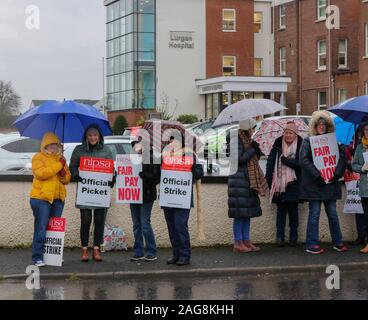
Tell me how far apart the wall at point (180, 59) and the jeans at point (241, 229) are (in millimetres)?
44359

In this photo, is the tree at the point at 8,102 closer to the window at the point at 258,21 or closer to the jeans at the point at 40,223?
the window at the point at 258,21

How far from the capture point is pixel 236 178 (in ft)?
34.7

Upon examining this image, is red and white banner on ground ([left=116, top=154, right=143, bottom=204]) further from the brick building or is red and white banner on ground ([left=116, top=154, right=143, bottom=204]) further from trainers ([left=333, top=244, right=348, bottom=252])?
the brick building

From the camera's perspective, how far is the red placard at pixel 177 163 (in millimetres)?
9852

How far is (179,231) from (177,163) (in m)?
0.95

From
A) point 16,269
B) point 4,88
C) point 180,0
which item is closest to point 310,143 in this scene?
point 16,269

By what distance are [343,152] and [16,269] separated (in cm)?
511

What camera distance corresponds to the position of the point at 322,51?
4641 centimetres

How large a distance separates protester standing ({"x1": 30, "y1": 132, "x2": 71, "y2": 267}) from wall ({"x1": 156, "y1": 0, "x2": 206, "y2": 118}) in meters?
45.2

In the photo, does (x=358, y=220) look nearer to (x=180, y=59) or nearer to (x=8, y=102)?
(x=8, y=102)

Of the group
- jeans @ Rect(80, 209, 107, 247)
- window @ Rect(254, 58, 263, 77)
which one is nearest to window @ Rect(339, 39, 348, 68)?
window @ Rect(254, 58, 263, 77)

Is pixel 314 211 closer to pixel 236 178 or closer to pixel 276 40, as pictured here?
pixel 236 178

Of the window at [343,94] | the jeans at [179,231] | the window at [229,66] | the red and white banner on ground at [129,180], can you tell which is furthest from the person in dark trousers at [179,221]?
the window at [229,66]
